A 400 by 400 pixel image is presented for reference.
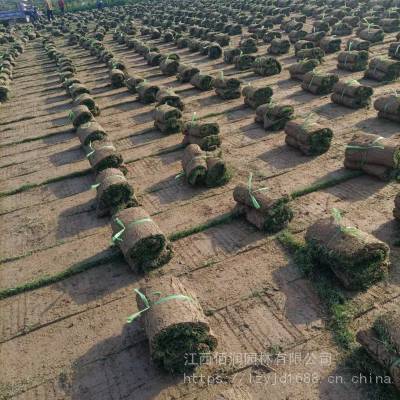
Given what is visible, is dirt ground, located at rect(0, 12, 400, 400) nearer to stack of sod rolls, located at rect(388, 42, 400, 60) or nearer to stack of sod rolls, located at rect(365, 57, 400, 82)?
stack of sod rolls, located at rect(365, 57, 400, 82)

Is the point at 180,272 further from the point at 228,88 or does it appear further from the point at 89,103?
the point at 89,103

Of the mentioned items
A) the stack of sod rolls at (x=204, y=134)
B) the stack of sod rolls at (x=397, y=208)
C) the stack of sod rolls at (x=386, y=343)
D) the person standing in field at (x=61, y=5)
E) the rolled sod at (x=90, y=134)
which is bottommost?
the person standing in field at (x=61, y=5)

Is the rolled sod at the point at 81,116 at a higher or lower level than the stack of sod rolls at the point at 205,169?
lower

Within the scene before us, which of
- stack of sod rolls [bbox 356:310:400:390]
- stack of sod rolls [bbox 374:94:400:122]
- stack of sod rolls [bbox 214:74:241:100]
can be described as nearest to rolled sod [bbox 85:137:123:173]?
stack of sod rolls [bbox 214:74:241:100]

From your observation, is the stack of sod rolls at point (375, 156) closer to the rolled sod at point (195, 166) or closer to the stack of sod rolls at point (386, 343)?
the rolled sod at point (195, 166)

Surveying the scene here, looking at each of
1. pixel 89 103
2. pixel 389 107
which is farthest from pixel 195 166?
pixel 89 103

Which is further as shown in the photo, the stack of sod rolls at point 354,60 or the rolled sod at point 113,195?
the stack of sod rolls at point 354,60

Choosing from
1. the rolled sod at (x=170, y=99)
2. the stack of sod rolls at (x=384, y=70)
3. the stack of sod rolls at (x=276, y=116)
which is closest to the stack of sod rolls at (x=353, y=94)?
the stack of sod rolls at (x=276, y=116)
